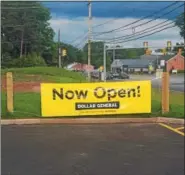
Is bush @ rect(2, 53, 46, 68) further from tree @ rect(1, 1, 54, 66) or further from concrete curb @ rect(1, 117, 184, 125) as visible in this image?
concrete curb @ rect(1, 117, 184, 125)

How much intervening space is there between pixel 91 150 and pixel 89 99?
17.6 feet

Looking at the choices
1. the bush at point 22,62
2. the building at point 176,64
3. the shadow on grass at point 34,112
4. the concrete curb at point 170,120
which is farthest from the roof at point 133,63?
the concrete curb at point 170,120

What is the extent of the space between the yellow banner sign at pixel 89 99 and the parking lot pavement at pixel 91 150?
1432mm

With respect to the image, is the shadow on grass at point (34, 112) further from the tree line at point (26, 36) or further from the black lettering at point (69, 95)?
the tree line at point (26, 36)

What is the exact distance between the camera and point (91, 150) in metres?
8.61

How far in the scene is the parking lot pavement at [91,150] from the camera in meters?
6.90

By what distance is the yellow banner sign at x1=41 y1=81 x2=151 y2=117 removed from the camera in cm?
1378

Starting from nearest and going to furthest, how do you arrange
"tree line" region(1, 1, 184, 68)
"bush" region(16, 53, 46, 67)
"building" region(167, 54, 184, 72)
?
1. "tree line" region(1, 1, 184, 68)
2. "bush" region(16, 53, 46, 67)
3. "building" region(167, 54, 184, 72)

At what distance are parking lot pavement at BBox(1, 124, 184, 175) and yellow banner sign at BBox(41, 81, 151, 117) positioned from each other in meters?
1.43

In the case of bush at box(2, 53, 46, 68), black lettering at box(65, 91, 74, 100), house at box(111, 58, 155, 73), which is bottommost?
house at box(111, 58, 155, 73)

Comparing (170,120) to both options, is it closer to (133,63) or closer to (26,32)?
(26,32)

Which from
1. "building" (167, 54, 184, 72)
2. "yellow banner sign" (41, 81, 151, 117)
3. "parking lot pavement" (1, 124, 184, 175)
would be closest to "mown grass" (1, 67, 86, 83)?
"yellow banner sign" (41, 81, 151, 117)

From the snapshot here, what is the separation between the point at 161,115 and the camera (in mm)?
14211

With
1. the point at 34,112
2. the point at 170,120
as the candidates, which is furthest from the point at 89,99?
the point at 170,120
